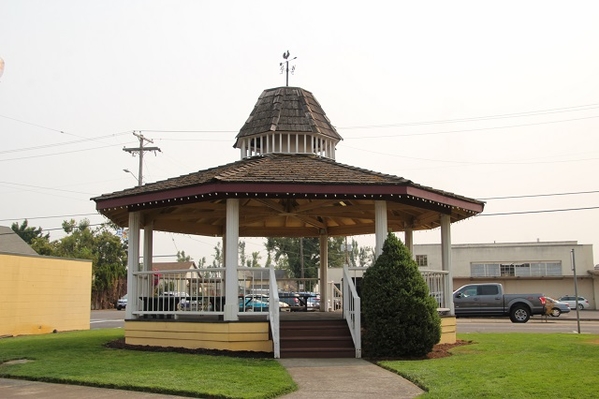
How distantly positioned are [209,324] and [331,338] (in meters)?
2.51

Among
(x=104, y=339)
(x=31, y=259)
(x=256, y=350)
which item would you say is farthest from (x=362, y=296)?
(x=31, y=259)

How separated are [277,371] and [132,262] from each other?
6217 mm

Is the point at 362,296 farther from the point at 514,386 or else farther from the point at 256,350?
the point at 514,386

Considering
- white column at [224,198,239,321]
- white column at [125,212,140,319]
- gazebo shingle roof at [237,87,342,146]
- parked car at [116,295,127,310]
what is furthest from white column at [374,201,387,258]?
parked car at [116,295,127,310]

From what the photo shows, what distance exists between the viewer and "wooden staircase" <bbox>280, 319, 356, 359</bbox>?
41.7 feet

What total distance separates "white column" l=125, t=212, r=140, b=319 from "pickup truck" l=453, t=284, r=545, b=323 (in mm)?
17428

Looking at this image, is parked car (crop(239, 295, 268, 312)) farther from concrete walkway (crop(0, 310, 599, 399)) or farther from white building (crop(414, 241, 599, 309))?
white building (crop(414, 241, 599, 309))

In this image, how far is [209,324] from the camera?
13273 mm

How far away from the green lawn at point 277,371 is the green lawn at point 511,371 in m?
0.01

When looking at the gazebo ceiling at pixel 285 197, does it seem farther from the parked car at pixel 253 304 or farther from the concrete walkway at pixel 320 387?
the concrete walkway at pixel 320 387

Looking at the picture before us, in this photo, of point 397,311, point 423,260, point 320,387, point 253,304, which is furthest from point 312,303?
point 423,260

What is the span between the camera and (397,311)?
488 inches

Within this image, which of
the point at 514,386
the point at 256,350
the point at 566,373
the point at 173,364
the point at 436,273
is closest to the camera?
the point at 514,386

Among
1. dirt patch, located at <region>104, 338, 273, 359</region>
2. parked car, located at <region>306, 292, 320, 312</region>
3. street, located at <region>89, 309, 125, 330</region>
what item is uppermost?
parked car, located at <region>306, 292, 320, 312</region>
